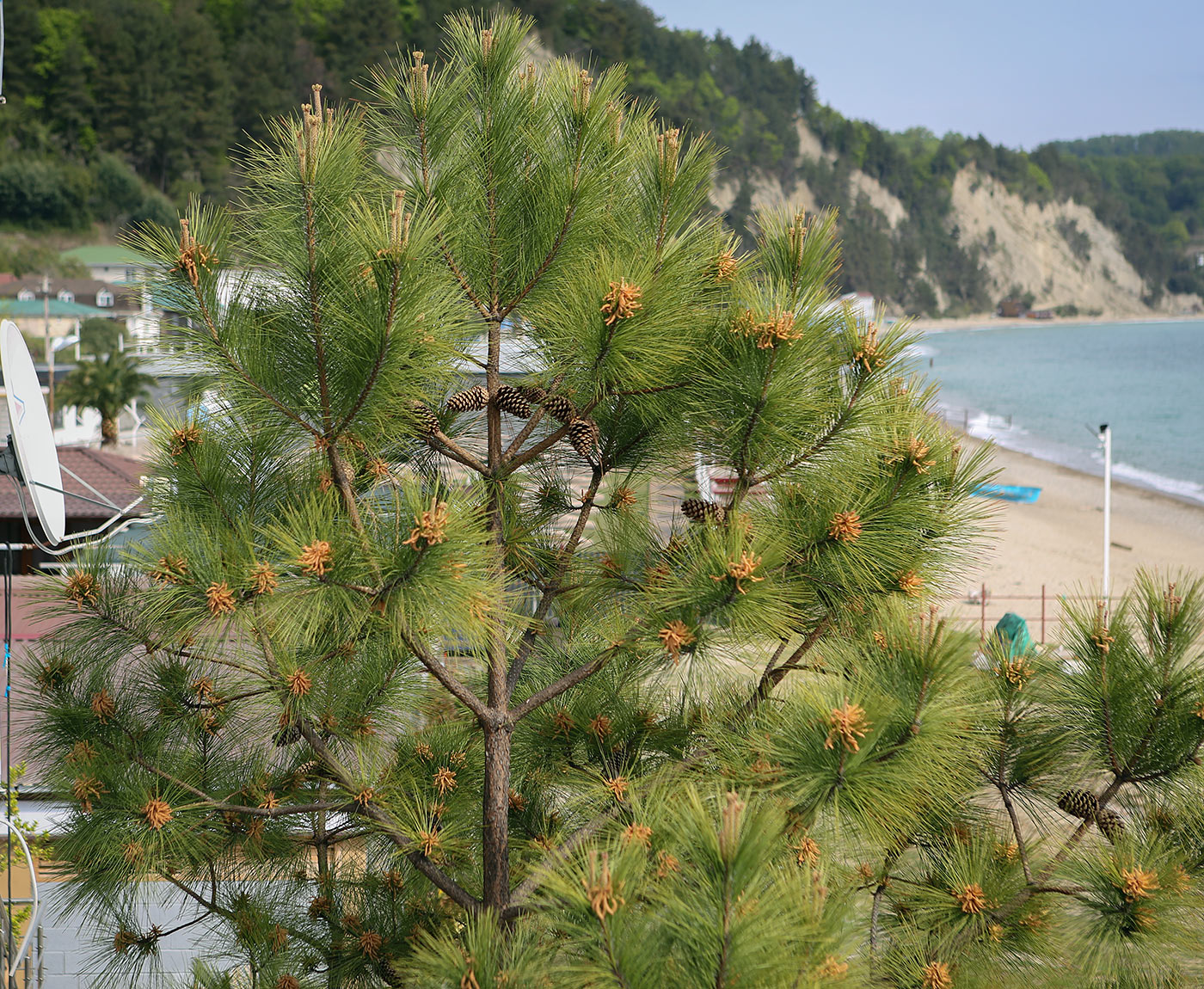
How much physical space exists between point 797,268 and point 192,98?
2687 inches

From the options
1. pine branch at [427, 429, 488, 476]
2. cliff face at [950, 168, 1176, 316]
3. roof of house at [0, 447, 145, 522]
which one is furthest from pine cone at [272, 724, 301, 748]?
cliff face at [950, 168, 1176, 316]

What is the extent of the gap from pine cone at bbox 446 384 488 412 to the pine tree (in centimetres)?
A: 1

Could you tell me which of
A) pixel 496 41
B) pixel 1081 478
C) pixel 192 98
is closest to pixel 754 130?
pixel 192 98

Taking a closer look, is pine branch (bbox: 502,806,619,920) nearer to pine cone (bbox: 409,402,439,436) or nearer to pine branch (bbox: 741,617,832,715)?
pine branch (bbox: 741,617,832,715)

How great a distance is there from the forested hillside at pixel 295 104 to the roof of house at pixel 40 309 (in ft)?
10.5

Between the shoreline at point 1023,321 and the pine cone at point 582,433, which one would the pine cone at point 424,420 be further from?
the shoreline at point 1023,321

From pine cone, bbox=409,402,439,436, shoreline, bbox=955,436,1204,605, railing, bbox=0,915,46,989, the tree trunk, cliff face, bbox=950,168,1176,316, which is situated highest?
cliff face, bbox=950,168,1176,316

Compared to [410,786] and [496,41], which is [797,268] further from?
[410,786]

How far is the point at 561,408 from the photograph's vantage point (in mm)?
2750

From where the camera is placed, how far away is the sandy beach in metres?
18.4

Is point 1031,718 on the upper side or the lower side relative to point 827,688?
lower

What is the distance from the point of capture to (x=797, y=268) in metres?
2.83

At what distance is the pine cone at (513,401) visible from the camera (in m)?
2.81

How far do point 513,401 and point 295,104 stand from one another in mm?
65012
